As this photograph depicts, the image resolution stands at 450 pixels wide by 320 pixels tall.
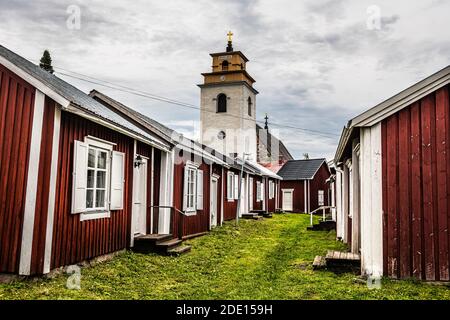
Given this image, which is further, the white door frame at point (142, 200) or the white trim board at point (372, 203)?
the white door frame at point (142, 200)

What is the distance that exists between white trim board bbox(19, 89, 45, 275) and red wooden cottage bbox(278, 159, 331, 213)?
27.2m

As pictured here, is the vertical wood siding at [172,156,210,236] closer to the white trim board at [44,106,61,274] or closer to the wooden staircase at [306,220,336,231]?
the wooden staircase at [306,220,336,231]

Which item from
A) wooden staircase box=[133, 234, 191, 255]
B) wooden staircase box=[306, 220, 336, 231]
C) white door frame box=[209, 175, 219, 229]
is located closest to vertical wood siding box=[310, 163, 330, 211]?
wooden staircase box=[306, 220, 336, 231]

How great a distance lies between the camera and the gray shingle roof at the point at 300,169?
107 ft

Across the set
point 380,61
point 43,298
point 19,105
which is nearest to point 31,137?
point 19,105

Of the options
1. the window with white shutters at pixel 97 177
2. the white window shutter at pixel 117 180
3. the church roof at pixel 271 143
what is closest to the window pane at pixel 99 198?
the window with white shutters at pixel 97 177

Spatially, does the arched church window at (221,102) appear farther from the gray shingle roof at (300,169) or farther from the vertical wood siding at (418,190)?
the vertical wood siding at (418,190)

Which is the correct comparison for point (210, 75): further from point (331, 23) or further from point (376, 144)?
point (376, 144)

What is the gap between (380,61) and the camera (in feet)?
37.6

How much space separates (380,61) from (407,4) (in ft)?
10.6

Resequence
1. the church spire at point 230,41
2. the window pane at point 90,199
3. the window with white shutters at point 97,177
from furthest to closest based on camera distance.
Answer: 1. the church spire at point 230,41
2. the window pane at point 90,199
3. the window with white shutters at point 97,177

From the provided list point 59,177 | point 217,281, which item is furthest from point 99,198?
point 217,281

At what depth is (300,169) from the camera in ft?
112

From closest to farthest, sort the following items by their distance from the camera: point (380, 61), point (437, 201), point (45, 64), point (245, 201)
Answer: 1. point (437, 201)
2. point (380, 61)
3. point (245, 201)
4. point (45, 64)
